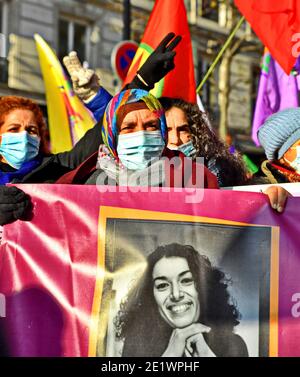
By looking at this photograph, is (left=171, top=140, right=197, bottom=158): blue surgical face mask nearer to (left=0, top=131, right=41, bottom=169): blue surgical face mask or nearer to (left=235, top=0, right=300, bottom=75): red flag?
(left=0, top=131, right=41, bottom=169): blue surgical face mask

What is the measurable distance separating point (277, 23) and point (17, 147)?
2.59m

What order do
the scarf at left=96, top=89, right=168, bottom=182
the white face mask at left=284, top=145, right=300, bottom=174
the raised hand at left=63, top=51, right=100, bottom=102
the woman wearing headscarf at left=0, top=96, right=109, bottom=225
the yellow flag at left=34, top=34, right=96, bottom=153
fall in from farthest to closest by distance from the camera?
the yellow flag at left=34, top=34, right=96, bottom=153 < the raised hand at left=63, top=51, right=100, bottom=102 < the woman wearing headscarf at left=0, top=96, right=109, bottom=225 < the white face mask at left=284, top=145, right=300, bottom=174 < the scarf at left=96, top=89, right=168, bottom=182

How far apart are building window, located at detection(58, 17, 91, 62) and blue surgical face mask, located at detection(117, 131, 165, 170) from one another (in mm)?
15142

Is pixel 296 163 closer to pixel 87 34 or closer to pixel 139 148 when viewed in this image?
pixel 139 148

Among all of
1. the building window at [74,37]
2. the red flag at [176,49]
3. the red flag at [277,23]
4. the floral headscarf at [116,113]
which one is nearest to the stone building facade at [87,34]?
the building window at [74,37]

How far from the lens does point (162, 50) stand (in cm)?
386

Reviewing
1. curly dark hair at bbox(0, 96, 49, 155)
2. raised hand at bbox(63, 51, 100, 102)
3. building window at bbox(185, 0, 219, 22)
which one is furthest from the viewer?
building window at bbox(185, 0, 219, 22)

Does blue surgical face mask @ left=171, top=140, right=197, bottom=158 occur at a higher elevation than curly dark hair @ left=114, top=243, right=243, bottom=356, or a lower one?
higher

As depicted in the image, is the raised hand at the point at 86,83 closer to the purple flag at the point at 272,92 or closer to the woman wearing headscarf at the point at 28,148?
the woman wearing headscarf at the point at 28,148

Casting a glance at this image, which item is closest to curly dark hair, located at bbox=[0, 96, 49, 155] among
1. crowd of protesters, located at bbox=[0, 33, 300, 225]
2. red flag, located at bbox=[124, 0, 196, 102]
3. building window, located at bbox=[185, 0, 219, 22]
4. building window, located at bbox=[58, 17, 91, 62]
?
crowd of protesters, located at bbox=[0, 33, 300, 225]

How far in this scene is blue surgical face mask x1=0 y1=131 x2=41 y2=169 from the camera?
12.1 ft

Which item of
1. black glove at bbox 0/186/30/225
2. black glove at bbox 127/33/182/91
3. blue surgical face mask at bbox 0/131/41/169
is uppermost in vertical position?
black glove at bbox 127/33/182/91

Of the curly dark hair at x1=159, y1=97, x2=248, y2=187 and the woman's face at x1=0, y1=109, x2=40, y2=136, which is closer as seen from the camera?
the woman's face at x1=0, y1=109, x2=40, y2=136
